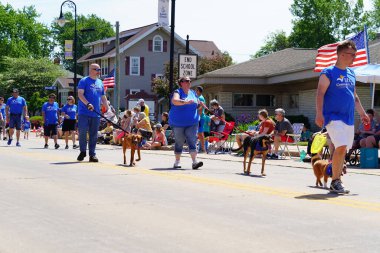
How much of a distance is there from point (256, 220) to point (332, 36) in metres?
76.9

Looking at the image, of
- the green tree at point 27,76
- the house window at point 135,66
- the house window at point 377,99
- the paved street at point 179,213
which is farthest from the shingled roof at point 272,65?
the green tree at point 27,76

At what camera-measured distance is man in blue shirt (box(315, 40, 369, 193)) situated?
10.0 metres

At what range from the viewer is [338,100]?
10047 millimetres

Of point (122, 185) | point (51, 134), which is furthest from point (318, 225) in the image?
point (51, 134)

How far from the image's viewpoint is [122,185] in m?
11.0

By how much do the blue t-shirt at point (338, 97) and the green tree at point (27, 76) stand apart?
260 ft

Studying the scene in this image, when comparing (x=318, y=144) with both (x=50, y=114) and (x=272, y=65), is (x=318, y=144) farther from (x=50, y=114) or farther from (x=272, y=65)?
(x=272, y=65)

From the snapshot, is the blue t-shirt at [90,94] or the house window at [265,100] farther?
the house window at [265,100]

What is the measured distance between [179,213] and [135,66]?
64.1m

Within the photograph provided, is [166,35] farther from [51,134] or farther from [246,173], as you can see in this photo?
[246,173]

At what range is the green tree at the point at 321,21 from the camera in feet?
268

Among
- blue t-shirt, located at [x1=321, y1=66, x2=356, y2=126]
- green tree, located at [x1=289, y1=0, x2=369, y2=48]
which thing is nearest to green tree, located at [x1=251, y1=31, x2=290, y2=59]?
green tree, located at [x1=289, y1=0, x2=369, y2=48]

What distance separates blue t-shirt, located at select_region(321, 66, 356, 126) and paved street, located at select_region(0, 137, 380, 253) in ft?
3.56

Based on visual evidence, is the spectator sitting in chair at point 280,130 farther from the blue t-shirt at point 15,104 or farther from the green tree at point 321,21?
the green tree at point 321,21
